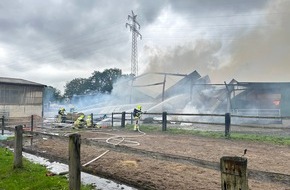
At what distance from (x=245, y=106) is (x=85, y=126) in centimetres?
1632

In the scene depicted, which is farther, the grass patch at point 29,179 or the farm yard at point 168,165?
the grass patch at point 29,179

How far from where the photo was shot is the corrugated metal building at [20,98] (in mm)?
28281

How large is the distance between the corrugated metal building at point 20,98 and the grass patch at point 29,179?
80.2ft

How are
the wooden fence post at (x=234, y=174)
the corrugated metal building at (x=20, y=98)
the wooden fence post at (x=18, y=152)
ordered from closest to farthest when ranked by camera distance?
the wooden fence post at (x=234, y=174), the wooden fence post at (x=18, y=152), the corrugated metal building at (x=20, y=98)

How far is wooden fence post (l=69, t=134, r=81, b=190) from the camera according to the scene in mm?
4227

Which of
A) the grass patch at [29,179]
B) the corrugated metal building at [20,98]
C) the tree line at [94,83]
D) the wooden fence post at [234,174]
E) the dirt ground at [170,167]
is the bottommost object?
the grass patch at [29,179]

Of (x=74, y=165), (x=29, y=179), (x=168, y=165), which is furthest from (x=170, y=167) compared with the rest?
(x=29, y=179)

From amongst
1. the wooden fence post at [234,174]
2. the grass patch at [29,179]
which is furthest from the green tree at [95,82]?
the wooden fence post at [234,174]

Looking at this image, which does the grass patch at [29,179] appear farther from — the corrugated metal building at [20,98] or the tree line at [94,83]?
the tree line at [94,83]

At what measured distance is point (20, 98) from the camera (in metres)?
29.7

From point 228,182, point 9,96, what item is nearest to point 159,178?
point 228,182

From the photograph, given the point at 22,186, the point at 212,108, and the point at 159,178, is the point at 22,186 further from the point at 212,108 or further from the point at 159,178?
the point at 212,108

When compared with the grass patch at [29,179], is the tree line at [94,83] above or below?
above

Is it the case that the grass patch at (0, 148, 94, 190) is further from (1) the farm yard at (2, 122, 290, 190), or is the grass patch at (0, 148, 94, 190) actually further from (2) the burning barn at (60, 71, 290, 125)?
(2) the burning barn at (60, 71, 290, 125)
